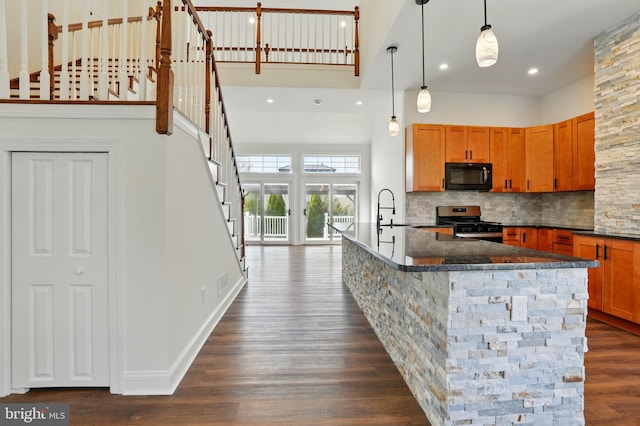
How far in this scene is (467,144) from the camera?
5.07 m

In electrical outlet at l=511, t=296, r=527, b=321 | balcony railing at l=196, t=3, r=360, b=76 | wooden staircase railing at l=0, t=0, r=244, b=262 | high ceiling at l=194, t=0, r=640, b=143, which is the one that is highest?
balcony railing at l=196, t=3, r=360, b=76

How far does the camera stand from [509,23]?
128 inches

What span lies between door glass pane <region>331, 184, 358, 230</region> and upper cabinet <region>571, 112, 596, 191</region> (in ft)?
18.8

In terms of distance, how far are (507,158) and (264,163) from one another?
20.9ft

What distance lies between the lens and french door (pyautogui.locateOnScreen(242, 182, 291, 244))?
945 centimetres

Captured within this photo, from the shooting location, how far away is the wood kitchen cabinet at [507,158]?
5.10 m

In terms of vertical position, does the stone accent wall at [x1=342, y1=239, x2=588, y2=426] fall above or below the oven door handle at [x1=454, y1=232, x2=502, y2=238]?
below

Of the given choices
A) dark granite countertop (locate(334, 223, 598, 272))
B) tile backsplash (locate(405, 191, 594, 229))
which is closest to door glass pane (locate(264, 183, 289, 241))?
tile backsplash (locate(405, 191, 594, 229))

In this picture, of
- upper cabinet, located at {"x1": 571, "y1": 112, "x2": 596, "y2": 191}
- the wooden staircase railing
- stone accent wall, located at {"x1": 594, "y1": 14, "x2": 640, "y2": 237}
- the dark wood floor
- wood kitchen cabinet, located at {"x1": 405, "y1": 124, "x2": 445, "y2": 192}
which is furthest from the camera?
wood kitchen cabinet, located at {"x1": 405, "y1": 124, "x2": 445, "y2": 192}

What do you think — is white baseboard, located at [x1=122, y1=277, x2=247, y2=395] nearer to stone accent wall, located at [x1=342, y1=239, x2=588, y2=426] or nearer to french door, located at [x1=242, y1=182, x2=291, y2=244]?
stone accent wall, located at [x1=342, y1=239, x2=588, y2=426]

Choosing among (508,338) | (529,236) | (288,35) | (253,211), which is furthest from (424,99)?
(253,211)

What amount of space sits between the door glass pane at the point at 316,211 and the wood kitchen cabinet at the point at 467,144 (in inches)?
191

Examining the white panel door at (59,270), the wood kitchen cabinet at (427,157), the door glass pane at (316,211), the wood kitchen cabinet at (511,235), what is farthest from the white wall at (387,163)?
the white panel door at (59,270)

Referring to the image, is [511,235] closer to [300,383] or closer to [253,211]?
[300,383]
